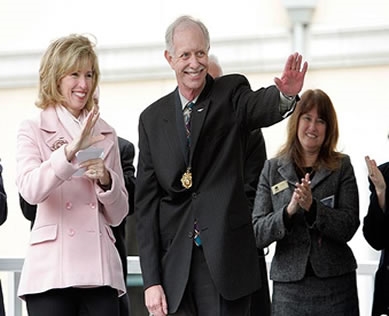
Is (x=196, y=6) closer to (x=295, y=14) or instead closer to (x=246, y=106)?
(x=295, y=14)

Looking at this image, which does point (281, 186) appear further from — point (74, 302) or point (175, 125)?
point (74, 302)

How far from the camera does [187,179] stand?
3457 millimetres

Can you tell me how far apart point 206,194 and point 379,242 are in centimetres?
114

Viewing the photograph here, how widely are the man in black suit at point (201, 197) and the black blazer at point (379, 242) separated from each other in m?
0.93

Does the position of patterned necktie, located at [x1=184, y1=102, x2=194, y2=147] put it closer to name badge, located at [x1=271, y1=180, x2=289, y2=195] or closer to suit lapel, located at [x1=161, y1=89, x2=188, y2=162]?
suit lapel, located at [x1=161, y1=89, x2=188, y2=162]

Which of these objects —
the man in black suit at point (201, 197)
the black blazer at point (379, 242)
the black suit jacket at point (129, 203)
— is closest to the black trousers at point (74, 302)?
the man in black suit at point (201, 197)

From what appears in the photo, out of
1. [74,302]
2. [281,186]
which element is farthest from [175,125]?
[281,186]

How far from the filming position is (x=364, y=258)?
618 cm

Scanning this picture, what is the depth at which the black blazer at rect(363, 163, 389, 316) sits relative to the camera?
4228 millimetres

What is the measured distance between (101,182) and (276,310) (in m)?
1.12

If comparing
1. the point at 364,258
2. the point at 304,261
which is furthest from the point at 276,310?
the point at 364,258

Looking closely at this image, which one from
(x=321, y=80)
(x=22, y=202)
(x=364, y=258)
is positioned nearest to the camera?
(x=22, y=202)

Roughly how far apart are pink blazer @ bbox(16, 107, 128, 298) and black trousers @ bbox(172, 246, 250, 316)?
321 mm

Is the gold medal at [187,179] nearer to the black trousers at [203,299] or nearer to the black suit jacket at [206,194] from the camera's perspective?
the black suit jacket at [206,194]
